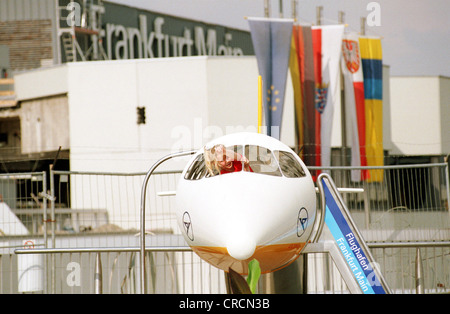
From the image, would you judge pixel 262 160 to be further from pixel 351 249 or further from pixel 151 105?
pixel 151 105

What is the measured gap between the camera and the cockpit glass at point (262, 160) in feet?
20.3

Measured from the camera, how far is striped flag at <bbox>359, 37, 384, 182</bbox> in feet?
70.7

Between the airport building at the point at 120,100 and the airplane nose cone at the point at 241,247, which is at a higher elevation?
the airport building at the point at 120,100

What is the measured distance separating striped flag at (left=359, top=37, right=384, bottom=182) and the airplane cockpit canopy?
15.1 m

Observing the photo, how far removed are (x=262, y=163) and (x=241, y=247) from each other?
0.89m

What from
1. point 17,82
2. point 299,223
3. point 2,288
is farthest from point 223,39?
point 299,223

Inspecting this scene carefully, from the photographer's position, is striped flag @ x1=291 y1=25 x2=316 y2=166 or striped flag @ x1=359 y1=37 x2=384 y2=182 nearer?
striped flag @ x1=291 y1=25 x2=316 y2=166

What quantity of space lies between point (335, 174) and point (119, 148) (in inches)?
458

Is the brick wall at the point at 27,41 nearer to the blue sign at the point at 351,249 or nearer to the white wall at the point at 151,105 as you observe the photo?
the white wall at the point at 151,105

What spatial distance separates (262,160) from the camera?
6.35 m

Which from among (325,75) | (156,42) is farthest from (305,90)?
(156,42)

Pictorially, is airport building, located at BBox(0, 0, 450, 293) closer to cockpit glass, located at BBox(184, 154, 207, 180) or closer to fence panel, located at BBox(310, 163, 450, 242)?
fence panel, located at BBox(310, 163, 450, 242)

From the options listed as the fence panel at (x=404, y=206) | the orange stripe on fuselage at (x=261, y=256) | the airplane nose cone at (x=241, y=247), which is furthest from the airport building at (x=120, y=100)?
the airplane nose cone at (x=241, y=247)

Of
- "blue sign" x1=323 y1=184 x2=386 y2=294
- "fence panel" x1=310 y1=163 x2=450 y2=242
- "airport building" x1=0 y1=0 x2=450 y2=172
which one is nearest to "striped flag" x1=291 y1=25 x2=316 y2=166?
"fence panel" x1=310 y1=163 x2=450 y2=242
